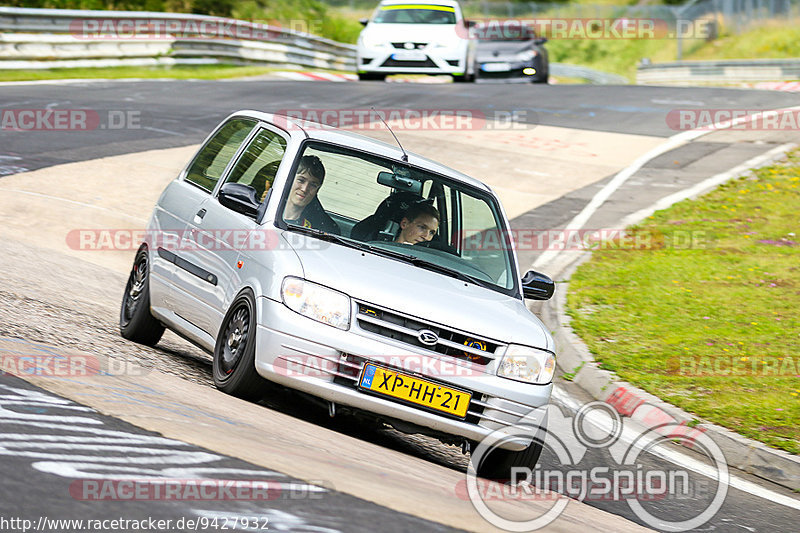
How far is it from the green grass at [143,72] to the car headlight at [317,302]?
18409 millimetres

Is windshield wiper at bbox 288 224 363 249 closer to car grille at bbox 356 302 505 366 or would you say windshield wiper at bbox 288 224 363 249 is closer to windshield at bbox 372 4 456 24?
car grille at bbox 356 302 505 366

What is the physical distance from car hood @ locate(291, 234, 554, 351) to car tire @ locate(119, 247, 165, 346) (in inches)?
68.9

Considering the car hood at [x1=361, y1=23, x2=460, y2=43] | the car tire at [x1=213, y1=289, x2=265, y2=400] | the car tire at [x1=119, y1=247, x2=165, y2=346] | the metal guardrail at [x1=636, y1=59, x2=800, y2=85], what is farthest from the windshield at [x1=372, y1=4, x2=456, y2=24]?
the car tire at [x1=213, y1=289, x2=265, y2=400]

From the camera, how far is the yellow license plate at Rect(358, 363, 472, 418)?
580 cm

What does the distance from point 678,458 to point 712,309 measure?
3.97 meters

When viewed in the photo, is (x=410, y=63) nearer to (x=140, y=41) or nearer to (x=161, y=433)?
(x=140, y=41)

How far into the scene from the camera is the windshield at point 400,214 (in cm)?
683

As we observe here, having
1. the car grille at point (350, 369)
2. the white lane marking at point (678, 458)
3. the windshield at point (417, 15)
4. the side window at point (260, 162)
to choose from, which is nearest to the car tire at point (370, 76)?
the windshield at point (417, 15)

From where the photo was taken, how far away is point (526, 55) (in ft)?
92.4

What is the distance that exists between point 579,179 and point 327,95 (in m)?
7.09

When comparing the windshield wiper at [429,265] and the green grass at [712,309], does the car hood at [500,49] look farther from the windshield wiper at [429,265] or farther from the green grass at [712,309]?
the windshield wiper at [429,265]

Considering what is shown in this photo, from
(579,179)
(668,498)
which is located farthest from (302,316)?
(579,179)

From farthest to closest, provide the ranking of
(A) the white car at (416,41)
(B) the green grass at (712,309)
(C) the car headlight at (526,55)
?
(C) the car headlight at (526,55) → (A) the white car at (416,41) → (B) the green grass at (712,309)

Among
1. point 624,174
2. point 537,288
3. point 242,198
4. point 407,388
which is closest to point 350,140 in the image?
point 242,198
